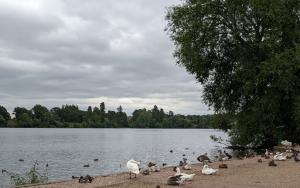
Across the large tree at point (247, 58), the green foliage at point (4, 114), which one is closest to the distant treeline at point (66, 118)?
the green foliage at point (4, 114)

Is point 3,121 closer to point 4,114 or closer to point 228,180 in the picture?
point 4,114

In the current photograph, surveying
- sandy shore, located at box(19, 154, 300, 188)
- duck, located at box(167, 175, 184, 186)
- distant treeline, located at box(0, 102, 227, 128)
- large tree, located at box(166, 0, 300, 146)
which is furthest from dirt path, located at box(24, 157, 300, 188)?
distant treeline, located at box(0, 102, 227, 128)

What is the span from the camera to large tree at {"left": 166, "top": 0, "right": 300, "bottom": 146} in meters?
34.6

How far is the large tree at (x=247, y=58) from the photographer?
34.6m

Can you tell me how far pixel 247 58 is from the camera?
36.2 m

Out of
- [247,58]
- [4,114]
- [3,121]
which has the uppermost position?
[4,114]

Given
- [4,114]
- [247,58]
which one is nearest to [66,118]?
[4,114]

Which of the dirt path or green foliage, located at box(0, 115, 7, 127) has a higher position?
green foliage, located at box(0, 115, 7, 127)

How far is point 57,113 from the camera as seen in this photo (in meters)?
176

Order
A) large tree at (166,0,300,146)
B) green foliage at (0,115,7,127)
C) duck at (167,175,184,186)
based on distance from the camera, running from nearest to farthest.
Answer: duck at (167,175,184,186), large tree at (166,0,300,146), green foliage at (0,115,7,127)

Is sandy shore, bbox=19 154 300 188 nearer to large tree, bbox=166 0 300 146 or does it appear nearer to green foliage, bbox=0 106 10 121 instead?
large tree, bbox=166 0 300 146

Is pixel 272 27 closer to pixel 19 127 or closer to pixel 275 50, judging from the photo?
pixel 275 50

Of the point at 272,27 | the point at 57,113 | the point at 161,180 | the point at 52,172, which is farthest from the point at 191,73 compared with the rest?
the point at 57,113

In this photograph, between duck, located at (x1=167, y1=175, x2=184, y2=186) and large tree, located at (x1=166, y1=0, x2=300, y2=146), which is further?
large tree, located at (x1=166, y1=0, x2=300, y2=146)
